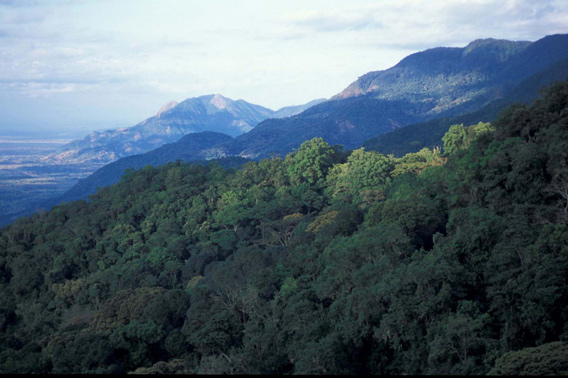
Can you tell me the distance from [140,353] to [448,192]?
538 inches

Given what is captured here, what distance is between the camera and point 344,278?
19172 millimetres

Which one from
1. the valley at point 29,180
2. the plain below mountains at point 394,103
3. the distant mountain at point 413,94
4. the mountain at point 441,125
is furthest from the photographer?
the distant mountain at point 413,94

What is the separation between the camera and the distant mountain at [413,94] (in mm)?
117062

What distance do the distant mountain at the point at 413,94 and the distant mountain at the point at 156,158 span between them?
22.3 ft

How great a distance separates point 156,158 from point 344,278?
11246 cm

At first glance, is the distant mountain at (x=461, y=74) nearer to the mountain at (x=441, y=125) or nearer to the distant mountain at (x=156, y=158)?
the mountain at (x=441, y=125)

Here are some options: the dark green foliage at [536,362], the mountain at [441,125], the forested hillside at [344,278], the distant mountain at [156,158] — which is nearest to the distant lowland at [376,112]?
the distant mountain at [156,158]

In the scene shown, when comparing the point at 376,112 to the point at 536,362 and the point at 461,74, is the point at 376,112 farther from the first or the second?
the point at 536,362

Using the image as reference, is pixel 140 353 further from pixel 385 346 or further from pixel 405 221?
pixel 405 221

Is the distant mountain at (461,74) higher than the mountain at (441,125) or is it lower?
higher

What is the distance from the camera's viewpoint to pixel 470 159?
2256 cm

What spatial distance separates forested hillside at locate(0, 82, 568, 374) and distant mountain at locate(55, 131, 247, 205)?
78.5m

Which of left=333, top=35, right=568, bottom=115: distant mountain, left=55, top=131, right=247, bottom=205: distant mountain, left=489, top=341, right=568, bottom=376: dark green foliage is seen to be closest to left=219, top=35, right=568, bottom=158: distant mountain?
left=333, top=35, right=568, bottom=115: distant mountain

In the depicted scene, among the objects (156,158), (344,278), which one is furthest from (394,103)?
(344,278)
